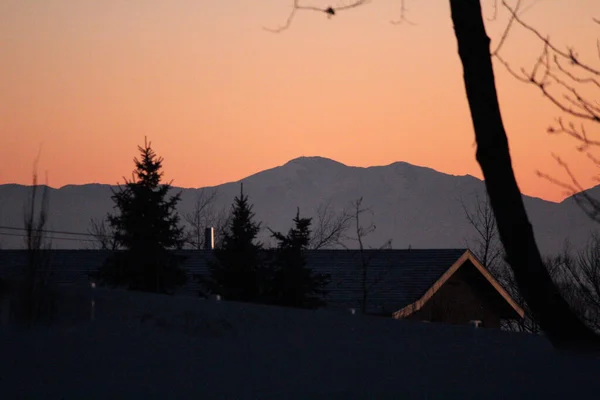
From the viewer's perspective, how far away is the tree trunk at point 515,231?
6922mm

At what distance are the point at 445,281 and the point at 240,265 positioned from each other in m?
7.81

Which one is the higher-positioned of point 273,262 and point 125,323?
point 273,262

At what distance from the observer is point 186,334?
21.0 feet

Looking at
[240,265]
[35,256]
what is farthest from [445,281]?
[35,256]

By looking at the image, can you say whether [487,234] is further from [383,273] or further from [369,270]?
[383,273]

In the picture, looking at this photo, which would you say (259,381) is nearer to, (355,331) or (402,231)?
(355,331)

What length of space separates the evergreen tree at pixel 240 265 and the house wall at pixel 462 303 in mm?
6212

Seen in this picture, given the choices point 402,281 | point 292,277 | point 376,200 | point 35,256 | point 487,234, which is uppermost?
point 376,200

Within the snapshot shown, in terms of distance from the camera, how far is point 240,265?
68.1 feet

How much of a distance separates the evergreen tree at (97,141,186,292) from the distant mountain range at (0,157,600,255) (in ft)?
209

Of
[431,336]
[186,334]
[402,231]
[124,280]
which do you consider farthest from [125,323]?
[402,231]

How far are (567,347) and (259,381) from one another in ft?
8.81

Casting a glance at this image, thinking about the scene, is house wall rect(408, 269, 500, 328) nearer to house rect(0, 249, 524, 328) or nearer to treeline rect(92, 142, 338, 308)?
house rect(0, 249, 524, 328)

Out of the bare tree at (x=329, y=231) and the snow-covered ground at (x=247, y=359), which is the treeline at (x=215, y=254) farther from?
the bare tree at (x=329, y=231)
